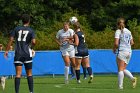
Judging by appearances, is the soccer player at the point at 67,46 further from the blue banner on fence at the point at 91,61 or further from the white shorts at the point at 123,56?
the blue banner on fence at the point at 91,61

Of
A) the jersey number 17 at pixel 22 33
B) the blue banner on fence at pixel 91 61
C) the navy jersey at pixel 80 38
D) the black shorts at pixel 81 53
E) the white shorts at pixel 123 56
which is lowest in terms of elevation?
the blue banner on fence at pixel 91 61

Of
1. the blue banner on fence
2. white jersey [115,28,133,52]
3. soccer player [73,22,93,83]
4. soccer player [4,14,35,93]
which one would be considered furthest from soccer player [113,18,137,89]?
the blue banner on fence

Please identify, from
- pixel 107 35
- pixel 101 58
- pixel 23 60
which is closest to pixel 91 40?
pixel 107 35

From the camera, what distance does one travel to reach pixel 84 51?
19.2 metres

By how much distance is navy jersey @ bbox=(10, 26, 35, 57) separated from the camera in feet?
44.2

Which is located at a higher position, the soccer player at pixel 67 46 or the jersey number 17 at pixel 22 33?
the jersey number 17 at pixel 22 33

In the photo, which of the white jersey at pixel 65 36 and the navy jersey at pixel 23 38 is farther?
the white jersey at pixel 65 36

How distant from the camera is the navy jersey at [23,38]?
13.5 m

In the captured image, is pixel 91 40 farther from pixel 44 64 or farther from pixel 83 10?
pixel 83 10

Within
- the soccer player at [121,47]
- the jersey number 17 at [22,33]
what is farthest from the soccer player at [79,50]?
the jersey number 17 at [22,33]

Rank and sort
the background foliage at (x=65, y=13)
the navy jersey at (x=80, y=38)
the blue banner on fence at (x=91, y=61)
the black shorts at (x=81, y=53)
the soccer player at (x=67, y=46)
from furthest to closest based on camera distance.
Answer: the background foliage at (x=65, y=13) < the blue banner on fence at (x=91, y=61) < the black shorts at (x=81, y=53) < the navy jersey at (x=80, y=38) < the soccer player at (x=67, y=46)

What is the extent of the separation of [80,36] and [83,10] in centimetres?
2673

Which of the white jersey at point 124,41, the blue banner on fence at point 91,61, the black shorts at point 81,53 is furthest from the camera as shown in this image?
the blue banner on fence at point 91,61

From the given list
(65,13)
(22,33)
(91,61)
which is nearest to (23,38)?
(22,33)
